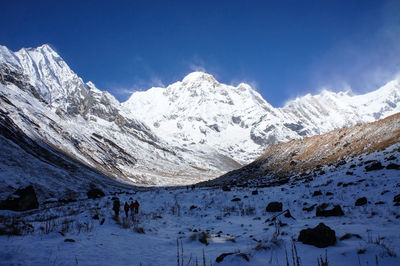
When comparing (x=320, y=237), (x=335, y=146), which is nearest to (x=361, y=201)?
(x=320, y=237)

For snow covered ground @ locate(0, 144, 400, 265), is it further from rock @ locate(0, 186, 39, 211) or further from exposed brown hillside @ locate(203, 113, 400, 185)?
exposed brown hillside @ locate(203, 113, 400, 185)

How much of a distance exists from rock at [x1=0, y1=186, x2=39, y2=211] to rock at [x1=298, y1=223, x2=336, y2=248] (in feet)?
67.5

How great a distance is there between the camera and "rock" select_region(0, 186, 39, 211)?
18797 mm

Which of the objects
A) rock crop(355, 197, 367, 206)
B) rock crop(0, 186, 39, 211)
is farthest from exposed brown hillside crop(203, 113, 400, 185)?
rock crop(0, 186, 39, 211)

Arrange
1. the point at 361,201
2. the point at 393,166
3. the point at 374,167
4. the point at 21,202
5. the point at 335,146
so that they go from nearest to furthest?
the point at 361,201
the point at 393,166
the point at 374,167
the point at 21,202
the point at 335,146

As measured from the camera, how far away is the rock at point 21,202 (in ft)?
61.7

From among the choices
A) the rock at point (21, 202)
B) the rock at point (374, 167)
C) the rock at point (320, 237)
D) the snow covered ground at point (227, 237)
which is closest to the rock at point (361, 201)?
the snow covered ground at point (227, 237)

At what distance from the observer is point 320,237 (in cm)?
657

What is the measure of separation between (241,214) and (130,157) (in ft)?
555

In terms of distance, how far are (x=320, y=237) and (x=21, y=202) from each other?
70.1 feet

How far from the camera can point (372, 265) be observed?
5.06 meters

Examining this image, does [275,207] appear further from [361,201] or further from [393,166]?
[393,166]

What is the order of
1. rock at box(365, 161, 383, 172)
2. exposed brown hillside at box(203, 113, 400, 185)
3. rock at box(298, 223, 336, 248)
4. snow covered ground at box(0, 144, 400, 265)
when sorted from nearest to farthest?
snow covered ground at box(0, 144, 400, 265) < rock at box(298, 223, 336, 248) < rock at box(365, 161, 383, 172) < exposed brown hillside at box(203, 113, 400, 185)

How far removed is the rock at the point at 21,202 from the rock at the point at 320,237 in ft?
67.5
